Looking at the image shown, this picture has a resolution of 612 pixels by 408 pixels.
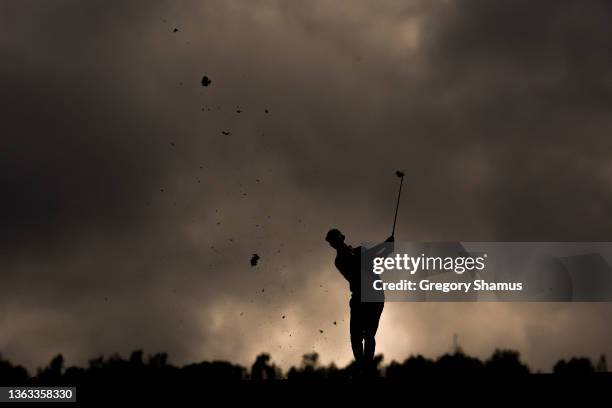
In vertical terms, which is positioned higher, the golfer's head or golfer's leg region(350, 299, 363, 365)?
the golfer's head

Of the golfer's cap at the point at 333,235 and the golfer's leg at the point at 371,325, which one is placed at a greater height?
the golfer's cap at the point at 333,235

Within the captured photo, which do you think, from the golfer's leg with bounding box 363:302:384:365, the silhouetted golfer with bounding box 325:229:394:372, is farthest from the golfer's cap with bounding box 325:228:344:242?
the golfer's leg with bounding box 363:302:384:365

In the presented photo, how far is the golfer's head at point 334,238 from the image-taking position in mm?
15445

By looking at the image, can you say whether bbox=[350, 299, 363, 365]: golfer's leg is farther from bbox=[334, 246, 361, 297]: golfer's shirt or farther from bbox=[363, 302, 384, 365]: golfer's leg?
bbox=[334, 246, 361, 297]: golfer's shirt

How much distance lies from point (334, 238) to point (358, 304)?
1.10 meters

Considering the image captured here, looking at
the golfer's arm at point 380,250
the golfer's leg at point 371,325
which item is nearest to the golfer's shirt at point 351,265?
the golfer's arm at point 380,250

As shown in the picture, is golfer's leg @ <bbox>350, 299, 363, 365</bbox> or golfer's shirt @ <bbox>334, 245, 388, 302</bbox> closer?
golfer's shirt @ <bbox>334, 245, 388, 302</bbox>

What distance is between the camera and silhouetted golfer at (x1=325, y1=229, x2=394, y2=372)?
15.3 meters

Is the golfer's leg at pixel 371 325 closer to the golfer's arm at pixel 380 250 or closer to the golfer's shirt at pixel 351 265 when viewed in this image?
the golfer's shirt at pixel 351 265

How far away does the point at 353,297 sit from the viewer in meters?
15.5

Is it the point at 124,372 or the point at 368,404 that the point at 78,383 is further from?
the point at 368,404

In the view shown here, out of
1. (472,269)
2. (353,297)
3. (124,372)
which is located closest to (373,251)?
(353,297)

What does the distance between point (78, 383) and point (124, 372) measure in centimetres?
151

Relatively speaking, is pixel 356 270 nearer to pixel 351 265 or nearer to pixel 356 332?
pixel 351 265
